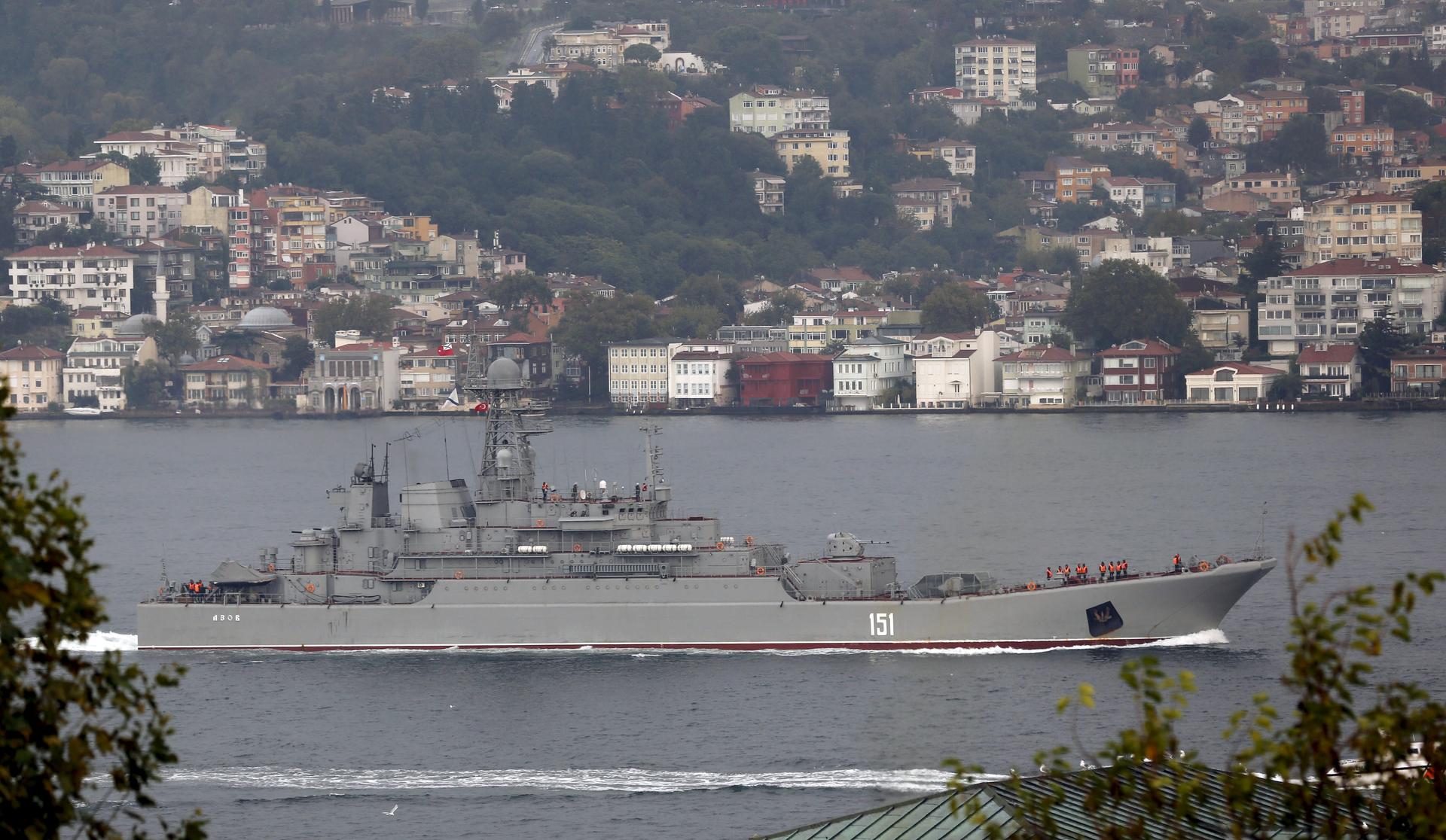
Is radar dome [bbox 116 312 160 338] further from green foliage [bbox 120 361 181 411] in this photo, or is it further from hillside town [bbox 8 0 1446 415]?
green foliage [bbox 120 361 181 411]

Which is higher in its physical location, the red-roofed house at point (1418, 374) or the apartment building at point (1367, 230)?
the apartment building at point (1367, 230)

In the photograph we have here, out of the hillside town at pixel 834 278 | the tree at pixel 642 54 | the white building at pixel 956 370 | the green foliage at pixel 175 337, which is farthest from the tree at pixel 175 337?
the tree at pixel 642 54

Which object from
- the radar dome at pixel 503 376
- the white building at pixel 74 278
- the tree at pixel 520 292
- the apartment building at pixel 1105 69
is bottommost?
the radar dome at pixel 503 376

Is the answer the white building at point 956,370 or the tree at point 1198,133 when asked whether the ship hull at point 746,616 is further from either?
the tree at point 1198,133

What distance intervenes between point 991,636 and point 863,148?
5381 inches

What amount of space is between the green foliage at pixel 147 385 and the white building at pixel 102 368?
1.41 feet

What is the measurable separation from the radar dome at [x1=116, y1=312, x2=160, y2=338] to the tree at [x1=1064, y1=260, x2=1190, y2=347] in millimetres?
50424

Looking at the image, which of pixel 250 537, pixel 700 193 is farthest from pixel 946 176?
pixel 250 537

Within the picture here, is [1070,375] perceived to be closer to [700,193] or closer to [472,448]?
[472,448]

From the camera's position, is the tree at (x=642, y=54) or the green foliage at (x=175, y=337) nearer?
the green foliage at (x=175, y=337)

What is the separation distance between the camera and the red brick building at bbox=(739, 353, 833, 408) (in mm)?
115375

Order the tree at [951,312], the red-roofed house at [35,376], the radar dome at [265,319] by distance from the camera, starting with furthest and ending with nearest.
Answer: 1. the radar dome at [265,319]
2. the red-roofed house at [35,376]
3. the tree at [951,312]

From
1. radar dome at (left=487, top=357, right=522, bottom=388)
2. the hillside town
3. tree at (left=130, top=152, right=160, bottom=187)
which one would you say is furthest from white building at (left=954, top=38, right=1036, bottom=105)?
radar dome at (left=487, top=357, right=522, bottom=388)

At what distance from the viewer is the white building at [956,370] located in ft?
365
